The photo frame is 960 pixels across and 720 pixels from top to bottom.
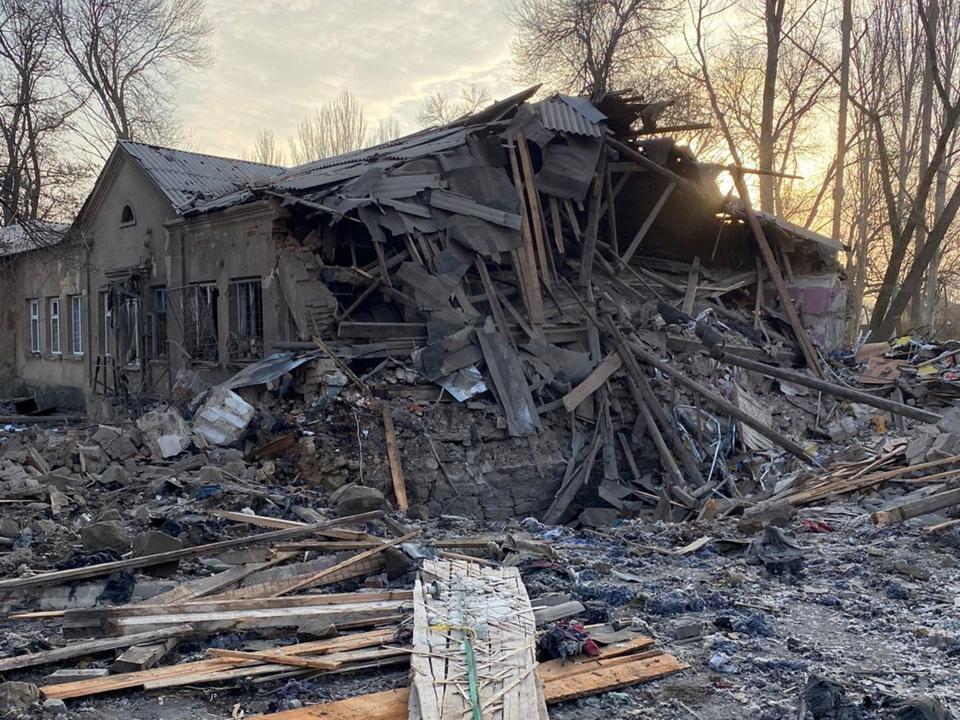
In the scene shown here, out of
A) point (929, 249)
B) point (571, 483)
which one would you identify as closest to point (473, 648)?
point (571, 483)

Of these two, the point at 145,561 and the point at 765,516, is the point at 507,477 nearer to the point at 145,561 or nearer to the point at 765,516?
the point at 765,516

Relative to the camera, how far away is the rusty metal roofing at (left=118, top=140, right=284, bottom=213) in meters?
17.5

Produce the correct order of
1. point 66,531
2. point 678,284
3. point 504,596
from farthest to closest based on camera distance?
point 678,284 → point 66,531 → point 504,596

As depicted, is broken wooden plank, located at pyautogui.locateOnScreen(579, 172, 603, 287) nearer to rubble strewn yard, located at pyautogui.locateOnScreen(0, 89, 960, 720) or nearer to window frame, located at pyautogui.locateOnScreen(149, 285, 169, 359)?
rubble strewn yard, located at pyautogui.locateOnScreen(0, 89, 960, 720)

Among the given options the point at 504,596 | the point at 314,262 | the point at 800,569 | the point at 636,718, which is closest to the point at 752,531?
the point at 800,569

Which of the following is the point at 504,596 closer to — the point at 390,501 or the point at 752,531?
the point at 752,531

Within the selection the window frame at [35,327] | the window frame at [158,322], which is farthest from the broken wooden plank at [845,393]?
the window frame at [35,327]

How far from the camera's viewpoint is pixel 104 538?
6.84m

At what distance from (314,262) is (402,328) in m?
1.89

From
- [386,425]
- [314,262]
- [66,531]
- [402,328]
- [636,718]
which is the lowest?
[636,718]

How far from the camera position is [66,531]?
313 inches

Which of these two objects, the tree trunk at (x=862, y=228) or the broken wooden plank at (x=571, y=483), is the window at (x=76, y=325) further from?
the tree trunk at (x=862, y=228)

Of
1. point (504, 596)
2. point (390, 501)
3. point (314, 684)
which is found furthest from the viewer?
point (390, 501)

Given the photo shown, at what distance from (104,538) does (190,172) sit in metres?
14.1
